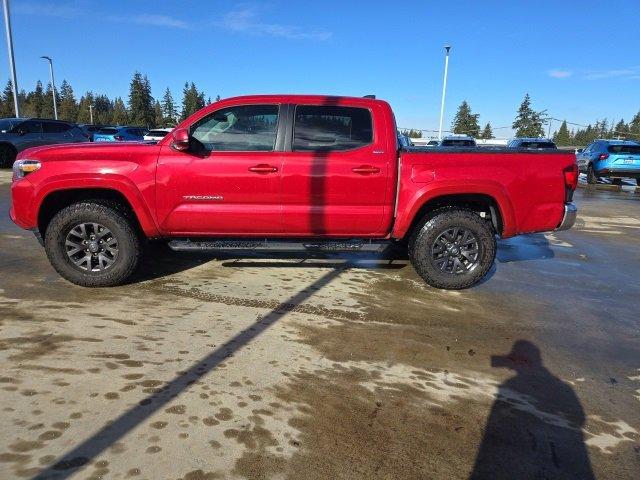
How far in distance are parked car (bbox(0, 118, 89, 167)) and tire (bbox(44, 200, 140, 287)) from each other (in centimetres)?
1407

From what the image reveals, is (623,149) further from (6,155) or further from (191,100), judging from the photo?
(191,100)

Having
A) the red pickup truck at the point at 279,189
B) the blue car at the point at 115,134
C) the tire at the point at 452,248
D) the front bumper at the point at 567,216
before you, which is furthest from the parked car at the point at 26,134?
the front bumper at the point at 567,216

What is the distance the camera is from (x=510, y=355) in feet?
11.5

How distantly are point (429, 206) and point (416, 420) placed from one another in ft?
8.92

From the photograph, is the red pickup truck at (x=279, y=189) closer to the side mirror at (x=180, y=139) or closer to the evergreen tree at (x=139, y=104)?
the side mirror at (x=180, y=139)

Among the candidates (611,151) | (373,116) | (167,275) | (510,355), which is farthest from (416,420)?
(611,151)

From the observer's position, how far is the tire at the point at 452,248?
4797mm

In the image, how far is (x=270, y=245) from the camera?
4.74m

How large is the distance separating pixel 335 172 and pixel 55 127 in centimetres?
1600

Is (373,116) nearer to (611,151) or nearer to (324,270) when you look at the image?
(324,270)

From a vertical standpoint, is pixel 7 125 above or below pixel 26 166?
above

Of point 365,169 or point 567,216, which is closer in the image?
point 365,169

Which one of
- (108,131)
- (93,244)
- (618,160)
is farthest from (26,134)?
(618,160)

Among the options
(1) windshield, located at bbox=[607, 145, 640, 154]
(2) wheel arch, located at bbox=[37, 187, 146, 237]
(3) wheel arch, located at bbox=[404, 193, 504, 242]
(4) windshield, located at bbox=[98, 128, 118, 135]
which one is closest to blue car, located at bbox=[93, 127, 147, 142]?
(4) windshield, located at bbox=[98, 128, 118, 135]
